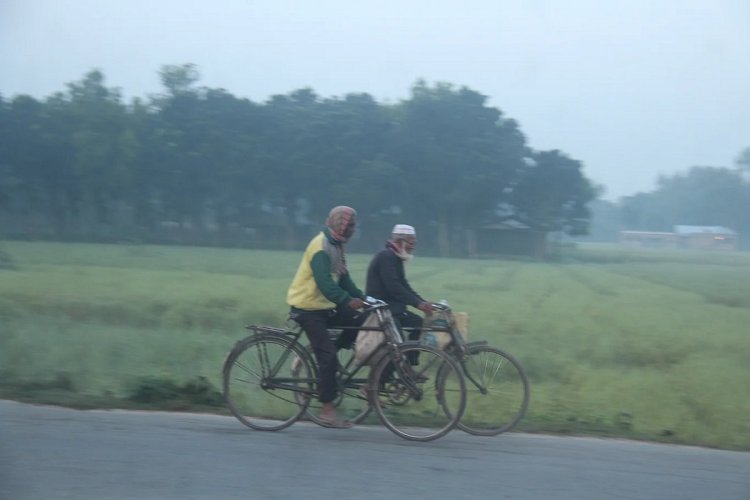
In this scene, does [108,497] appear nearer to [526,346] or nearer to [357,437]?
[357,437]

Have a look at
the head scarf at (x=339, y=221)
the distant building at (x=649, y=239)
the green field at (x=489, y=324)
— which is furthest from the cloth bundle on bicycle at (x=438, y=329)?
the distant building at (x=649, y=239)

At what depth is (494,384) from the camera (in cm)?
671

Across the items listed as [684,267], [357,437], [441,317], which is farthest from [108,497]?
[684,267]

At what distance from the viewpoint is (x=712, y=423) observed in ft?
25.6

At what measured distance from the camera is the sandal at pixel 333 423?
6566 mm

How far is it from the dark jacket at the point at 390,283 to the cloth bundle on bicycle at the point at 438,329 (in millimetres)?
190

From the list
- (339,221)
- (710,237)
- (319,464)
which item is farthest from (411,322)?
(710,237)

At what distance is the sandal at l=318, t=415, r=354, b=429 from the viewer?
21.5 ft

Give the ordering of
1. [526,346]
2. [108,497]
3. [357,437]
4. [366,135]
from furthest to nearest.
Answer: [366,135]
[526,346]
[357,437]
[108,497]

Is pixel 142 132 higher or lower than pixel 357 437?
higher

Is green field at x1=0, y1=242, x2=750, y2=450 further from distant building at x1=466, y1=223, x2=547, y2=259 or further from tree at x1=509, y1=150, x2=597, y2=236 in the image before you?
tree at x1=509, y1=150, x2=597, y2=236

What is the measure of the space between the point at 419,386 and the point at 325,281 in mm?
1158

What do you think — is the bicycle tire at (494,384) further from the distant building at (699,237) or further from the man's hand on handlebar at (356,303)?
the distant building at (699,237)

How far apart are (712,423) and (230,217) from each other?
872 cm
